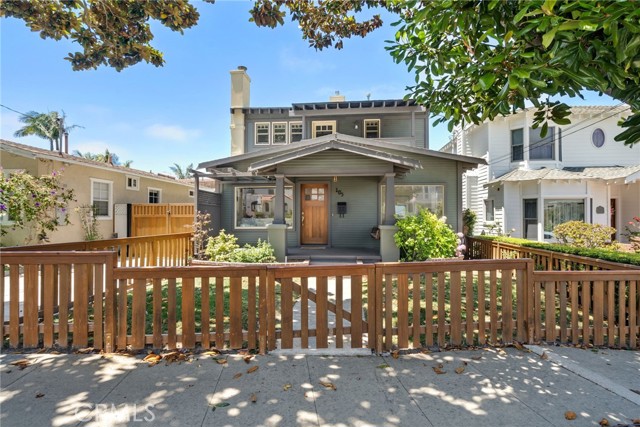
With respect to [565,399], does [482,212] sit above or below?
above

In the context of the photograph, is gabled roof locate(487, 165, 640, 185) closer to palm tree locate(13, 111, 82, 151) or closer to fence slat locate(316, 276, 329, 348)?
fence slat locate(316, 276, 329, 348)

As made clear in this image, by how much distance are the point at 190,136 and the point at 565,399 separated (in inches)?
1325

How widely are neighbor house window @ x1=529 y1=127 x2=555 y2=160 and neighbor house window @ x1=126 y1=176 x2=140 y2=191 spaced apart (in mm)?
18214

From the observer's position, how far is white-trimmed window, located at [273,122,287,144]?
48.7 feet

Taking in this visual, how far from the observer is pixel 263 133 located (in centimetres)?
1500

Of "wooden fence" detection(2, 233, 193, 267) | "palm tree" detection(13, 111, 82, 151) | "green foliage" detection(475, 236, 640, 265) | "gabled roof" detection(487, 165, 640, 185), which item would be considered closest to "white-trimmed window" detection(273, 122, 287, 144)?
"wooden fence" detection(2, 233, 193, 267)

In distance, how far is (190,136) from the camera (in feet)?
101

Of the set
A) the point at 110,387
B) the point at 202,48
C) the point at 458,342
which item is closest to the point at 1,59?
the point at 202,48

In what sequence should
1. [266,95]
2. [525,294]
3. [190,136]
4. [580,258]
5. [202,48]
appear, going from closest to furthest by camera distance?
1. [525,294]
2. [580,258]
3. [202,48]
4. [266,95]
5. [190,136]

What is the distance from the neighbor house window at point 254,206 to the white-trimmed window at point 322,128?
13.4 ft

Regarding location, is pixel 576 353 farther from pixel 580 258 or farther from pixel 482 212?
pixel 482 212

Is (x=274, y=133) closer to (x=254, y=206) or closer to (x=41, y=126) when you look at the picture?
(x=254, y=206)

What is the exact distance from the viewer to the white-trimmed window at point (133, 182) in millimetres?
13335

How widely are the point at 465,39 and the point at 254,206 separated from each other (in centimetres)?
937
